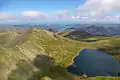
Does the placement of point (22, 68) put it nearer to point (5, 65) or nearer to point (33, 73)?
point (33, 73)

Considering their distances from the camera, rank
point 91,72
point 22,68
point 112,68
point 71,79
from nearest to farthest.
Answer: point 71,79 → point 22,68 → point 91,72 → point 112,68

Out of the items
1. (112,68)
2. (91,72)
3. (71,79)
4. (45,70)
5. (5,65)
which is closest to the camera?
(71,79)

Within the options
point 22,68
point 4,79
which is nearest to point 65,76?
point 22,68

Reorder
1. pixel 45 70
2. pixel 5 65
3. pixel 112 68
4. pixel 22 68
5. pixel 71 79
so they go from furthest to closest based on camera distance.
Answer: pixel 112 68 → pixel 5 65 → pixel 45 70 → pixel 22 68 → pixel 71 79

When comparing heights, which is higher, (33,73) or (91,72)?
(33,73)

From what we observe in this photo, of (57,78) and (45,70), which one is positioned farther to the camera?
(45,70)

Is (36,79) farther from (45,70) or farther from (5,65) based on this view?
(5,65)

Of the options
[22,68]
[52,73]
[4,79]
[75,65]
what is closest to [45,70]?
[52,73]

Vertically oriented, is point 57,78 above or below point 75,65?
above

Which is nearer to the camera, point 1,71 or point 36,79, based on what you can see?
point 36,79
